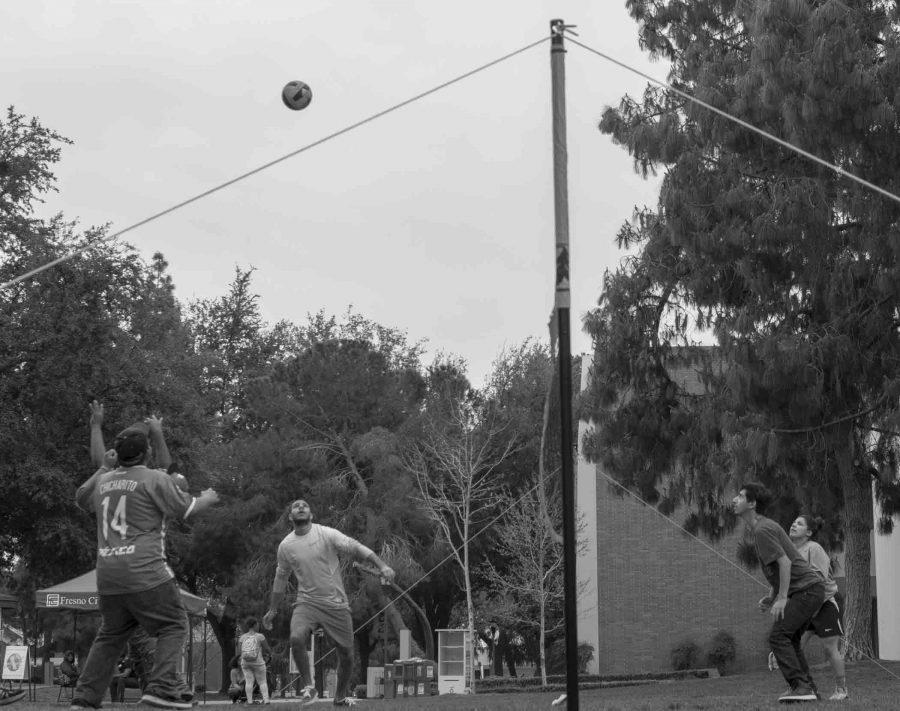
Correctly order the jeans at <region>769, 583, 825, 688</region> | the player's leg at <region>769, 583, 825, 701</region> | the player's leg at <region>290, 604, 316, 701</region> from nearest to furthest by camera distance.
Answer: the player's leg at <region>769, 583, 825, 701</region>, the jeans at <region>769, 583, 825, 688</region>, the player's leg at <region>290, 604, 316, 701</region>

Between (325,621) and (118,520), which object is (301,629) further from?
(118,520)

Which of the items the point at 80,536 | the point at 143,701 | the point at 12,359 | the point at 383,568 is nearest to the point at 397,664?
the point at 80,536

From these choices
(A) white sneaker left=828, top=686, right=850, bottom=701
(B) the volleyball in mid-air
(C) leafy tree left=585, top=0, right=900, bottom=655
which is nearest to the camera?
(A) white sneaker left=828, top=686, right=850, bottom=701

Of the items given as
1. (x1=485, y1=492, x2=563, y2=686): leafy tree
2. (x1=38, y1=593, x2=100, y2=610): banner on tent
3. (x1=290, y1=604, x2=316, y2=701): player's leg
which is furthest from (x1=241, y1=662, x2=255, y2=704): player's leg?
(x1=485, y1=492, x2=563, y2=686): leafy tree

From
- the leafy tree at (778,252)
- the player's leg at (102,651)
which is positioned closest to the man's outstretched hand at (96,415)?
the player's leg at (102,651)

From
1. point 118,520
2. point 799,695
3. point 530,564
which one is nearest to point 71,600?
point 118,520

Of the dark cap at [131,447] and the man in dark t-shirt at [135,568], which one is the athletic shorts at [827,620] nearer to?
the man in dark t-shirt at [135,568]

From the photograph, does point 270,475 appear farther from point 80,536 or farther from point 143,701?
point 143,701

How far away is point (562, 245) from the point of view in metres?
8.20

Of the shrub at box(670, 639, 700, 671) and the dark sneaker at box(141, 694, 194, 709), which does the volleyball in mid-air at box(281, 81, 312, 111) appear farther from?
the shrub at box(670, 639, 700, 671)

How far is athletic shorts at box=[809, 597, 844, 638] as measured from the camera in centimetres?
1114

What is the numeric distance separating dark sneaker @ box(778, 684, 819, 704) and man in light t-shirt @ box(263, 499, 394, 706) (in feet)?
11.8

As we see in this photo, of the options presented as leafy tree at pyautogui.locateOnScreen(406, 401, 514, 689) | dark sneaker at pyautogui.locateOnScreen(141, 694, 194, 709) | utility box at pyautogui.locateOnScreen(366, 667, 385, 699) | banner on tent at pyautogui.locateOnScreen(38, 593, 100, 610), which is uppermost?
leafy tree at pyautogui.locateOnScreen(406, 401, 514, 689)

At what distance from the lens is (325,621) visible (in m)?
11.4
